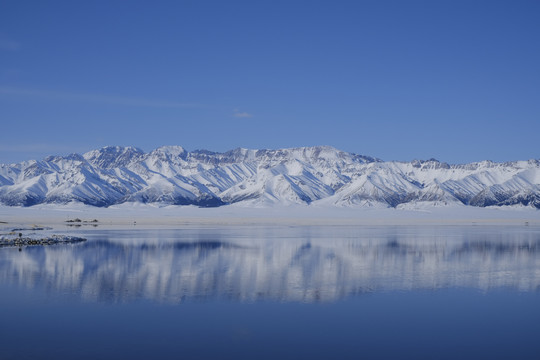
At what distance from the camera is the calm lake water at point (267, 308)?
623 inches

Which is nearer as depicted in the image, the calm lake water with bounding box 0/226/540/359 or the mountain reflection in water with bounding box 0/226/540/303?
the calm lake water with bounding box 0/226/540/359

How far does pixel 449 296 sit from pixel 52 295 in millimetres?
16244

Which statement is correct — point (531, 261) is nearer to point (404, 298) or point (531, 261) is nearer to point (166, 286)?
point (404, 298)

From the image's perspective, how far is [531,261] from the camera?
121ft

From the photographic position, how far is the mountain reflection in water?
24.3 m

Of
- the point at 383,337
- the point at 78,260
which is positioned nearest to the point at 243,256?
the point at 78,260

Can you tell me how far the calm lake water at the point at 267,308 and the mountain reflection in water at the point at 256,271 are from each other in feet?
0.36

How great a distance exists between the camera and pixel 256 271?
30.9 m

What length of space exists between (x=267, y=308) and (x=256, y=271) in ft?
33.7

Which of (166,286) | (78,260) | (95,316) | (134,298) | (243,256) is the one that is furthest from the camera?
(243,256)

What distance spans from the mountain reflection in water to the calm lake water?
0.36 ft

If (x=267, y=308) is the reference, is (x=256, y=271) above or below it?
above

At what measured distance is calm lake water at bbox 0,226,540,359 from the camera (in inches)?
623

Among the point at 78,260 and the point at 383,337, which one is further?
the point at 78,260
